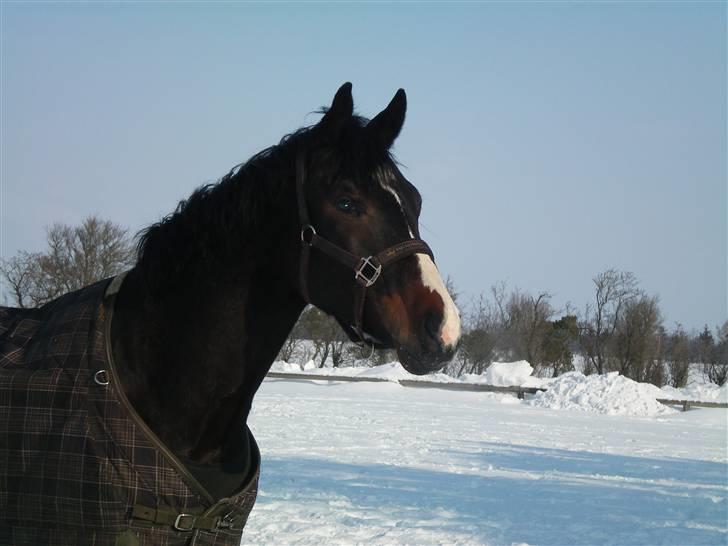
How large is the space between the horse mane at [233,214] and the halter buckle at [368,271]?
398 millimetres

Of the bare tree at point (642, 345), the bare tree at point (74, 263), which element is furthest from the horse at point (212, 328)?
the bare tree at point (642, 345)

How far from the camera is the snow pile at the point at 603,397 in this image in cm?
2227

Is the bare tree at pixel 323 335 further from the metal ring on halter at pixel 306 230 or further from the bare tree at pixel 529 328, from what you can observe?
the metal ring on halter at pixel 306 230

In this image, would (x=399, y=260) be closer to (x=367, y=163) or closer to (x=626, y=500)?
(x=367, y=163)

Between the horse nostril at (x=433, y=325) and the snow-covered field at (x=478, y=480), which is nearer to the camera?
the horse nostril at (x=433, y=325)

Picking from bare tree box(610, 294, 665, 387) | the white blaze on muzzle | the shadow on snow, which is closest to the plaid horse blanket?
the white blaze on muzzle

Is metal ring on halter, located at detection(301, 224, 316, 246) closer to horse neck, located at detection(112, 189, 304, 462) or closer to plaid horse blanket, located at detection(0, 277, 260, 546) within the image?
horse neck, located at detection(112, 189, 304, 462)

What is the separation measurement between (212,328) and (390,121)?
879 millimetres

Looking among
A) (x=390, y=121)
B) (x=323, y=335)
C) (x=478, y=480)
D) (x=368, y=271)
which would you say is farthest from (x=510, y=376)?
(x=368, y=271)

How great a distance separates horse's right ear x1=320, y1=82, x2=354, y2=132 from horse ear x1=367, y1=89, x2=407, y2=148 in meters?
0.08

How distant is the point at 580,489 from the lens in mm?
8734

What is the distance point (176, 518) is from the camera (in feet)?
7.22

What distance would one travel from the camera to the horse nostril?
6.66ft

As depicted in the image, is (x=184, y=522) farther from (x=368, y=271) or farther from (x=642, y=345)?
(x=642, y=345)
